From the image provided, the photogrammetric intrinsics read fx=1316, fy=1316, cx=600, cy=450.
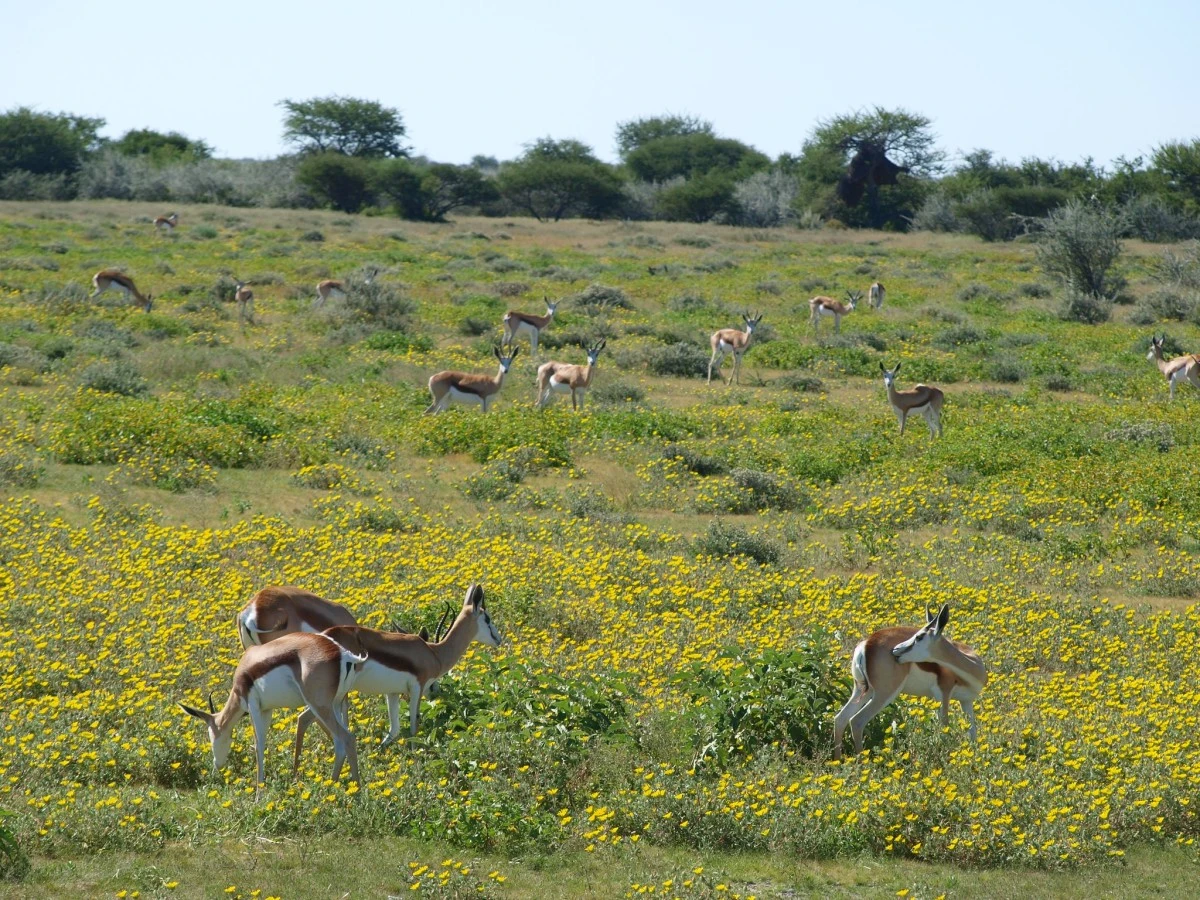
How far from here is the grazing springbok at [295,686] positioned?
730cm

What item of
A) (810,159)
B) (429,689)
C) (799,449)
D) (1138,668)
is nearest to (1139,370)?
(799,449)

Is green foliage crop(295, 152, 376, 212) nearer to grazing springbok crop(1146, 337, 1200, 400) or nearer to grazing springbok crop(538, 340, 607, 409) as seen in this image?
grazing springbok crop(538, 340, 607, 409)

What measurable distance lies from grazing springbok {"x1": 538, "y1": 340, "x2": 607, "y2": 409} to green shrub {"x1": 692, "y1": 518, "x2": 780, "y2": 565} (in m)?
6.66

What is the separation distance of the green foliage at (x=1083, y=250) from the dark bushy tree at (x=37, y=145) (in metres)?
48.4

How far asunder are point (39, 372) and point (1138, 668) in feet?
53.1

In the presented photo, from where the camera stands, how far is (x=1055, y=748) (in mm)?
8109

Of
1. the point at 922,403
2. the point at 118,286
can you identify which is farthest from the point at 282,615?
the point at 118,286

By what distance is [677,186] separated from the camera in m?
67.3

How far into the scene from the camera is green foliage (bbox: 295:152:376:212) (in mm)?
62562

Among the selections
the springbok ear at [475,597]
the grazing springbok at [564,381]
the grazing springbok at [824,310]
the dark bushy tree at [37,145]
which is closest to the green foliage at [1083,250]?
the grazing springbok at [824,310]

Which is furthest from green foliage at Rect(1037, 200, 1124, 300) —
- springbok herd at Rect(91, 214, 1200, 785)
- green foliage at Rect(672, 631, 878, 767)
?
green foliage at Rect(672, 631, 878, 767)

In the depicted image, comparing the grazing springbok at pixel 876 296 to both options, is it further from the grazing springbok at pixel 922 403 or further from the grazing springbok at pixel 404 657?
the grazing springbok at pixel 404 657

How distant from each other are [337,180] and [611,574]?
178 feet

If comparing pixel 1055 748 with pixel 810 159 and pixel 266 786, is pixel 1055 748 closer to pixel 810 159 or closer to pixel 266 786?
pixel 266 786
